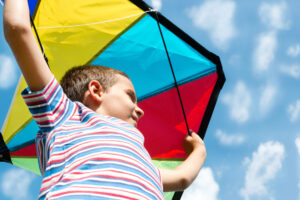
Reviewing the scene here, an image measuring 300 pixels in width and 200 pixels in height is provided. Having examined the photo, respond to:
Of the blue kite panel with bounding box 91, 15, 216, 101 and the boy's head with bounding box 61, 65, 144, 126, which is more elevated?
the boy's head with bounding box 61, 65, 144, 126

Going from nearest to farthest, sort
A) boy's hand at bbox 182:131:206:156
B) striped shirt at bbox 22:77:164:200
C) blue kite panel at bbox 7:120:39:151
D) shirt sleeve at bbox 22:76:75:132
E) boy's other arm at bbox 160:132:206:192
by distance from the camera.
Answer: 1. striped shirt at bbox 22:77:164:200
2. shirt sleeve at bbox 22:76:75:132
3. boy's other arm at bbox 160:132:206:192
4. boy's hand at bbox 182:131:206:156
5. blue kite panel at bbox 7:120:39:151

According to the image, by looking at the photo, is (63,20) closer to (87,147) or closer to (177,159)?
(177,159)

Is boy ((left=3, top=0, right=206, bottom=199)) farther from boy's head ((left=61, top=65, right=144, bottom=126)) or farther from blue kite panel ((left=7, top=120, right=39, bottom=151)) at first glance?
blue kite panel ((left=7, top=120, right=39, bottom=151))

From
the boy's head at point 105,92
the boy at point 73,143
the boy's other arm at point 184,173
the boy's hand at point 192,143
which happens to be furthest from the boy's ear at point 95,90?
the boy's hand at point 192,143

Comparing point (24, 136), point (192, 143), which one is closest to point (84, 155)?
point (192, 143)

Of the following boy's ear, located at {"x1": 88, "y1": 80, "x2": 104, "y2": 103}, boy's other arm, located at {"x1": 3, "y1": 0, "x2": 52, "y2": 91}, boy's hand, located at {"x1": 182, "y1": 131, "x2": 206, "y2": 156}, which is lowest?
boy's hand, located at {"x1": 182, "y1": 131, "x2": 206, "y2": 156}

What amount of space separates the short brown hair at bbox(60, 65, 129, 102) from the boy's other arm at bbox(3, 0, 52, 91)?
0.40 meters

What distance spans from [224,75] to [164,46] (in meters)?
0.56

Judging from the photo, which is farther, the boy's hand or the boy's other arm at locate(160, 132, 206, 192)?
the boy's hand

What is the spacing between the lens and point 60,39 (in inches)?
106

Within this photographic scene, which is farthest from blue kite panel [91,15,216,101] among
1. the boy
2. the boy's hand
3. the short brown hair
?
the boy

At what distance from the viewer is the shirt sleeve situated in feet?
3.91

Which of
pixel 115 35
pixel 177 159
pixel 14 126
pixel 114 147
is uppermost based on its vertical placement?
pixel 114 147

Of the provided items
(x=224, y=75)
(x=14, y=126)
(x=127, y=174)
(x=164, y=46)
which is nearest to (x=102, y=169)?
(x=127, y=174)
